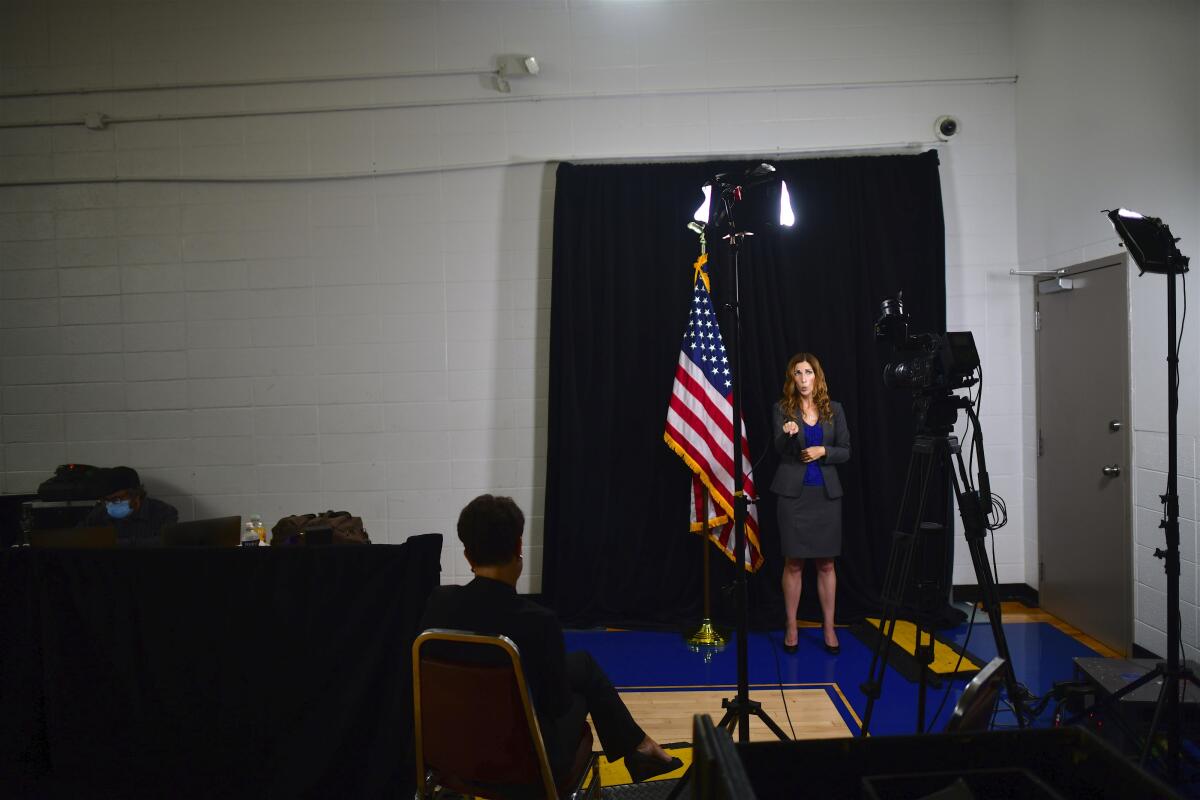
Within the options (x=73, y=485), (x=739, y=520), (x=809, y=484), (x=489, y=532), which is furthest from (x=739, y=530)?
(x=73, y=485)

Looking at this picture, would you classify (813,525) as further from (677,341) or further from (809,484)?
(677,341)

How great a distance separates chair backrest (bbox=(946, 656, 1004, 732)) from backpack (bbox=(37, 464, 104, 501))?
4811 mm

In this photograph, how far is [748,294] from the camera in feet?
14.6

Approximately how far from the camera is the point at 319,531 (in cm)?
271

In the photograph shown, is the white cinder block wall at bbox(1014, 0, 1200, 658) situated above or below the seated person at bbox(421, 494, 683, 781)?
above

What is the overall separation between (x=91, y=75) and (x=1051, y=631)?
6956 mm

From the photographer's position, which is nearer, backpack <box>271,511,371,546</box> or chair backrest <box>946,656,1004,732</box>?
chair backrest <box>946,656,1004,732</box>

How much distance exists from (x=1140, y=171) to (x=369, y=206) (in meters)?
4.36

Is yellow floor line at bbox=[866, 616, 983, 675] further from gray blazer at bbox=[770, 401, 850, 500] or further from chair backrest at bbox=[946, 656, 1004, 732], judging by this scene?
chair backrest at bbox=[946, 656, 1004, 732]

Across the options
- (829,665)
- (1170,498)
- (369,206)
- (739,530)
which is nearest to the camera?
(1170,498)

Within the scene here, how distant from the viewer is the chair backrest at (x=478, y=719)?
164cm

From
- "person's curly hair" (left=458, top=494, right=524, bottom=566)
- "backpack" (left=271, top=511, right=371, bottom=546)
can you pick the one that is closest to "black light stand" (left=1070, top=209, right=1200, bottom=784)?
"person's curly hair" (left=458, top=494, right=524, bottom=566)

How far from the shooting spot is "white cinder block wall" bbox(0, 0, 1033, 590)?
4.58 metres

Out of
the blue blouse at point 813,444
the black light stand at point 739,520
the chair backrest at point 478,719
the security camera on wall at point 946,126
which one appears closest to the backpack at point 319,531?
the chair backrest at point 478,719
